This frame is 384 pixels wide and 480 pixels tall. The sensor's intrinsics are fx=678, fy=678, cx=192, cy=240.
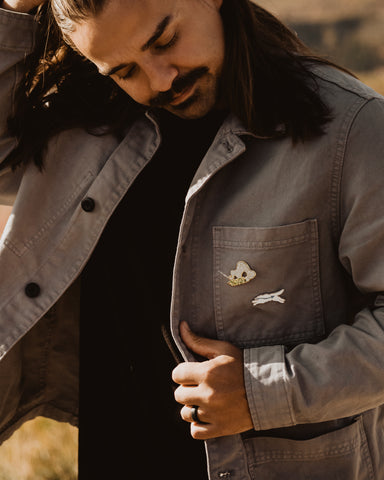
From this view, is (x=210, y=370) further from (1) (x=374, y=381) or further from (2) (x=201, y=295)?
(1) (x=374, y=381)

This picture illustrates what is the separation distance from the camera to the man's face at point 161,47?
5.84 ft

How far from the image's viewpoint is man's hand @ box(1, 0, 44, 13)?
221 cm

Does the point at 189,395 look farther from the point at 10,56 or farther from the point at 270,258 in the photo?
the point at 10,56

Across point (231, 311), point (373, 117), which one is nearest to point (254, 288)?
point (231, 311)

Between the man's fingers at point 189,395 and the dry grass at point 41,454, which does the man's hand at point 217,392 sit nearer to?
the man's fingers at point 189,395

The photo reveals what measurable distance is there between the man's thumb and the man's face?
0.64 m

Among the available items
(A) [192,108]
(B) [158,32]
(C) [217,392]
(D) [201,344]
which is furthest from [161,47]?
(C) [217,392]

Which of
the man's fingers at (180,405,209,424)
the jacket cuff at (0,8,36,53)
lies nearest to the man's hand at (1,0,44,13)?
the jacket cuff at (0,8,36,53)

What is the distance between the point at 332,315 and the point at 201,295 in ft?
1.23

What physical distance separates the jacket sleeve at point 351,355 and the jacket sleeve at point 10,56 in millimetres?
1137

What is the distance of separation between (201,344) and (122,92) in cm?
87

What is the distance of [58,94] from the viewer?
7.41 ft

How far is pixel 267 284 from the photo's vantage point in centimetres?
186

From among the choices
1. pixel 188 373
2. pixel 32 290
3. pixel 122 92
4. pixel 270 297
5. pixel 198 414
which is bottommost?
pixel 198 414
